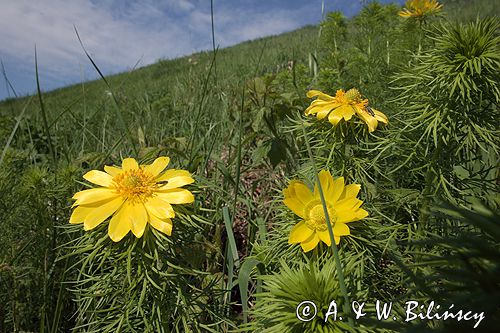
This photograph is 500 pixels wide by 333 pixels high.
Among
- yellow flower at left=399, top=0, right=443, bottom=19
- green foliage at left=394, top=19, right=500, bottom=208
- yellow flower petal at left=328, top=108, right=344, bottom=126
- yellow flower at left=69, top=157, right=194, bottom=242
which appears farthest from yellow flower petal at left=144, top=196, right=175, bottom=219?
yellow flower at left=399, top=0, right=443, bottom=19

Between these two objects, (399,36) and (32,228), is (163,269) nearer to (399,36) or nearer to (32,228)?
(32,228)

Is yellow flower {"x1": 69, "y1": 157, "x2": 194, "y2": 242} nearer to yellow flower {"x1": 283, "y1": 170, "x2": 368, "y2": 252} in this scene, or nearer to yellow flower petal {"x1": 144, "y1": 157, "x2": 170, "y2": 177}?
yellow flower petal {"x1": 144, "y1": 157, "x2": 170, "y2": 177}

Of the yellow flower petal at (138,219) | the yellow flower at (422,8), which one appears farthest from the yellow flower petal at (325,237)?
the yellow flower at (422,8)

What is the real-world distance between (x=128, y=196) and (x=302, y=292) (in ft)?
1.55

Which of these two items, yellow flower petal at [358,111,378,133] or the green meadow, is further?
yellow flower petal at [358,111,378,133]

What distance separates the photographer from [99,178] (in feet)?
3.24

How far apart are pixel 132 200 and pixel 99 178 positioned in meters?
0.14

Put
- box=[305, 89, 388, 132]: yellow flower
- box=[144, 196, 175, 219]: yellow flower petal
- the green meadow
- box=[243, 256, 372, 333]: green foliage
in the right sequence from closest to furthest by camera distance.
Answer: the green meadow → box=[243, 256, 372, 333]: green foliage → box=[144, 196, 175, 219]: yellow flower petal → box=[305, 89, 388, 132]: yellow flower

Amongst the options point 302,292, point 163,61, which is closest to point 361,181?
point 302,292

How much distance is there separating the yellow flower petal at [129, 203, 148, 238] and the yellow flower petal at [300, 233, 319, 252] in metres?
0.38

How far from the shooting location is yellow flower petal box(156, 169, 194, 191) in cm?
93

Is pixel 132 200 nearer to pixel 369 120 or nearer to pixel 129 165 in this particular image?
pixel 129 165

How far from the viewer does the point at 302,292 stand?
0.77 m

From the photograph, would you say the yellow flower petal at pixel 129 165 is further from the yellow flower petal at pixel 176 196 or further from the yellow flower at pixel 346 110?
the yellow flower at pixel 346 110
